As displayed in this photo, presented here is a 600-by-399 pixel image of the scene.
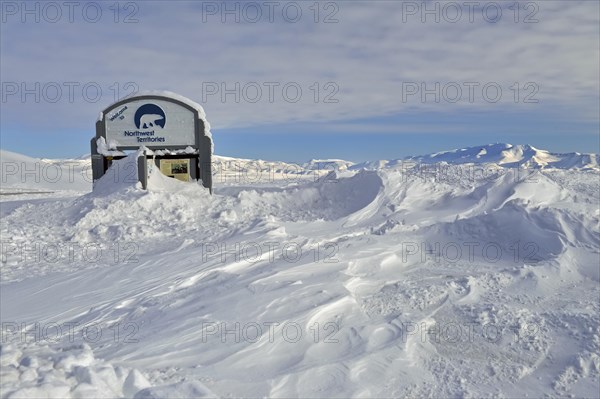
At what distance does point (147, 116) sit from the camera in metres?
17.7

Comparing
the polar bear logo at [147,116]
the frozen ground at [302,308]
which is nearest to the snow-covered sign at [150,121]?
the polar bear logo at [147,116]

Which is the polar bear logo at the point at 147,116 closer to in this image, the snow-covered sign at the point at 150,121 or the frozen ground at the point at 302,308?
the snow-covered sign at the point at 150,121

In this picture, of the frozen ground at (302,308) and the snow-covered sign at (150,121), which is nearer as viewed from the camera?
the frozen ground at (302,308)

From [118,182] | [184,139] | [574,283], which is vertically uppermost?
[184,139]

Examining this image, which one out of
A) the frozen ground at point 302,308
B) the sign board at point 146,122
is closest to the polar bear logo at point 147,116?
the sign board at point 146,122

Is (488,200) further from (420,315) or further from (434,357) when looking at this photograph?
(434,357)

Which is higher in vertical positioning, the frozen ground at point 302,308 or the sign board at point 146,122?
the sign board at point 146,122

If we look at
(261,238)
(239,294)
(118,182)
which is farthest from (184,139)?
(239,294)

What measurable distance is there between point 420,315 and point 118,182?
12620mm

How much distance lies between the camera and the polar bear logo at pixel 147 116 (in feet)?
57.9

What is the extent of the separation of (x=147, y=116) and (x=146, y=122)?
0.75ft

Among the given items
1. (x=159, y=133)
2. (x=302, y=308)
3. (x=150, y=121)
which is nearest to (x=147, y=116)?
(x=150, y=121)

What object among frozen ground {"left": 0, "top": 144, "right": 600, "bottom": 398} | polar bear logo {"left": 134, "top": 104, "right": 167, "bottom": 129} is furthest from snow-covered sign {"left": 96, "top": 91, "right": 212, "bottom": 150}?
frozen ground {"left": 0, "top": 144, "right": 600, "bottom": 398}

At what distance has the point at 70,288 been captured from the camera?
768 centimetres
